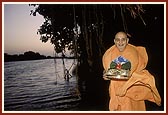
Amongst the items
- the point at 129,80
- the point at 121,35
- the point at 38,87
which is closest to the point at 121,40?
the point at 121,35

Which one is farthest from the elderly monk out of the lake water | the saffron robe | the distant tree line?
the distant tree line

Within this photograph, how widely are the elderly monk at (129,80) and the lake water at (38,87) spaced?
25cm

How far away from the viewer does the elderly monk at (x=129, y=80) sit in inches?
76.6

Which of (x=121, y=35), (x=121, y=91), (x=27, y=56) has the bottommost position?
(x=121, y=91)

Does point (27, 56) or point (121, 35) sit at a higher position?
point (121, 35)

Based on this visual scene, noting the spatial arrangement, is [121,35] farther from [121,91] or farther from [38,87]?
[38,87]

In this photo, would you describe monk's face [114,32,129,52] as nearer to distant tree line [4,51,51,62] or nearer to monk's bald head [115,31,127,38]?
monk's bald head [115,31,127,38]

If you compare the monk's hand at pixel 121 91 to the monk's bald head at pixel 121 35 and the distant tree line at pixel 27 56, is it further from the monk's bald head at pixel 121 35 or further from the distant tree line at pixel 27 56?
the distant tree line at pixel 27 56

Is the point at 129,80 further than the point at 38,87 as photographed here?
No

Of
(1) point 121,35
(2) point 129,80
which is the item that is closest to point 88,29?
(1) point 121,35

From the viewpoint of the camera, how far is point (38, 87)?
206 centimetres

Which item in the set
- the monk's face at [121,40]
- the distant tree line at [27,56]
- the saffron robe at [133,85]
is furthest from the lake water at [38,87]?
the monk's face at [121,40]

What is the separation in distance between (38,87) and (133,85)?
1.95 feet

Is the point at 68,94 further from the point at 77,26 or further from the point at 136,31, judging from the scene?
the point at 136,31
